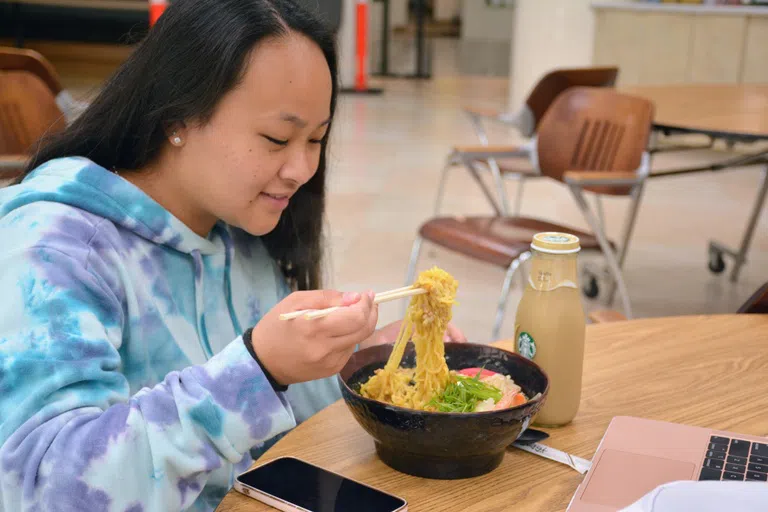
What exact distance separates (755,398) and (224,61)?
0.79 meters

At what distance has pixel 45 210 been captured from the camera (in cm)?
105

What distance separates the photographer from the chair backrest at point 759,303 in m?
1.48

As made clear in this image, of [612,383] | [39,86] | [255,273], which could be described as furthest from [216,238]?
[39,86]

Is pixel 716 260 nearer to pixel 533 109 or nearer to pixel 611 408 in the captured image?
pixel 533 109

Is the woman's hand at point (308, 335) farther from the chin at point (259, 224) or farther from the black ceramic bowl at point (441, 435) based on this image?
the chin at point (259, 224)

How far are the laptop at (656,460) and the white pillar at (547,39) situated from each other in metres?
6.84

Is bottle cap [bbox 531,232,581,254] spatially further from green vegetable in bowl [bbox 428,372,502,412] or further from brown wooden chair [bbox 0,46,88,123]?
brown wooden chair [bbox 0,46,88,123]

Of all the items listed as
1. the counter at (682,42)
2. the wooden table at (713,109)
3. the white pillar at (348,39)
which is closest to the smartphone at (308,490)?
the wooden table at (713,109)

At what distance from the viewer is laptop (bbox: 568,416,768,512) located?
895 mm

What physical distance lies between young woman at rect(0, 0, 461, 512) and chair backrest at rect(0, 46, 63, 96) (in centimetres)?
239

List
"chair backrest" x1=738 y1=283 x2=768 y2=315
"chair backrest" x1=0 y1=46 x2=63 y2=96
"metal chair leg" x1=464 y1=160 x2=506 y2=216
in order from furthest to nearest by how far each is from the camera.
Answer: "metal chair leg" x1=464 y1=160 x2=506 y2=216 → "chair backrest" x1=0 y1=46 x2=63 y2=96 → "chair backrest" x1=738 y1=283 x2=768 y2=315

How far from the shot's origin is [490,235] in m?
2.94

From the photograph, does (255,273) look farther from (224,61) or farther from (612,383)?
(612,383)

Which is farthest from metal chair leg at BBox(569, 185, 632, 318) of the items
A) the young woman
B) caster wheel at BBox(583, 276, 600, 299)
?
the young woman
